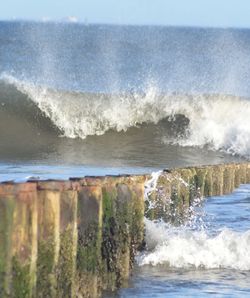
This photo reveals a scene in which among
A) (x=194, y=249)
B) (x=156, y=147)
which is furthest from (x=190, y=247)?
(x=156, y=147)

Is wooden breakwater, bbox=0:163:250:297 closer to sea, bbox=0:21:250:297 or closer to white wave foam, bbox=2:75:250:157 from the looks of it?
sea, bbox=0:21:250:297

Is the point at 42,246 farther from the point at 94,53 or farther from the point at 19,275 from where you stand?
the point at 94,53

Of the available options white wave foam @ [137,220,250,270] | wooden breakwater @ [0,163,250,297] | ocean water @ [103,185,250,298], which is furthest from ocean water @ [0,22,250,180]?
wooden breakwater @ [0,163,250,297]

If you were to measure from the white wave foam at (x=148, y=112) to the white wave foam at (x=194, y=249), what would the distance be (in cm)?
1282

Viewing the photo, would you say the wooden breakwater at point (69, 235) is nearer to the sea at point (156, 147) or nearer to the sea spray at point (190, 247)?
the sea at point (156, 147)

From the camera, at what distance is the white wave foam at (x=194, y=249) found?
11625 millimetres

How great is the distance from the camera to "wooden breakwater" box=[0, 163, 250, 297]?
303 inches

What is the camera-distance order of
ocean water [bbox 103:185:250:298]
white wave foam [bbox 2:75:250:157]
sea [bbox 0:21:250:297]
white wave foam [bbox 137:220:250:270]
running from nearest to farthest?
ocean water [bbox 103:185:250:298] → sea [bbox 0:21:250:297] → white wave foam [bbox 137:220:250:270] → white wave foam [bbox 2:75:250:157]

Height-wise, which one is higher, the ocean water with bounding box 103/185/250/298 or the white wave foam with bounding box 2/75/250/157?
the white wave foam with bounding box 2/75/250/157

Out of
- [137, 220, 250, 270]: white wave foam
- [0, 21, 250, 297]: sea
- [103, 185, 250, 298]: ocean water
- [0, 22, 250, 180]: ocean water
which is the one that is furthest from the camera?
[0, 22, 250, 180]: ocean water

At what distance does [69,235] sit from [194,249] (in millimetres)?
3450

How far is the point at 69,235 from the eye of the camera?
8664 millimetres

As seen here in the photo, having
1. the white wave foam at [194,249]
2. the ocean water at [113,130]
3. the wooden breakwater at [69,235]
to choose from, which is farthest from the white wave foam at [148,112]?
the wooden breakwater at [69,235]

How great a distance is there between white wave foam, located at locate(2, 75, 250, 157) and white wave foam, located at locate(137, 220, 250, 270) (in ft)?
42.1
